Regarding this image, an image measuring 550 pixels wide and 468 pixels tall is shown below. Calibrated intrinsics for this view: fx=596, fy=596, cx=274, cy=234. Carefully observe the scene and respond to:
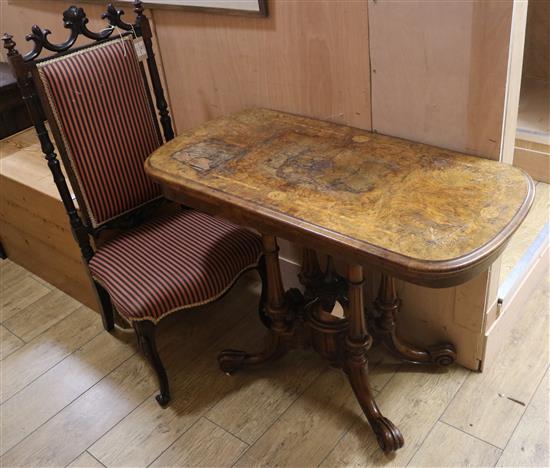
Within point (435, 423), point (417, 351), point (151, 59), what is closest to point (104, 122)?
point (151, 59)

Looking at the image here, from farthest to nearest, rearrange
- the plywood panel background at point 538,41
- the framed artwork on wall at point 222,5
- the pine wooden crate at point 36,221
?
1. the plywood panel background at point 538,41
2. the pine wooden crate at point 36,221
3. the framed artwork on wall at point 222,5

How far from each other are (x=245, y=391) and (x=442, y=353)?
2.19 ft

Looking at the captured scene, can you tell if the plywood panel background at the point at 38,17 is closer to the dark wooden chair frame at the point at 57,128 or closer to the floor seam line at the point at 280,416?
the dark wooden chair frame at the point at 57,128

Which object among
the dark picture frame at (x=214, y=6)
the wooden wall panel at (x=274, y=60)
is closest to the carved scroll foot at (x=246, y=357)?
the wooden wall panel at (x=274, y=60)

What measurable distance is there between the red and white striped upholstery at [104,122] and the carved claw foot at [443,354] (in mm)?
1117

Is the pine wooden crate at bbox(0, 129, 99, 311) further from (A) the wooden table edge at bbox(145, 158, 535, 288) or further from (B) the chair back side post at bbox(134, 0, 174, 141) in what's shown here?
(A) the wooden table edge at bbox(145, 158, 535, 288)

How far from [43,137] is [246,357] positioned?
98 centimetres

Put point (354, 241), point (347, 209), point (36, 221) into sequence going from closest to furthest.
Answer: point (354, 241), point (347, 209), point (36, 221)

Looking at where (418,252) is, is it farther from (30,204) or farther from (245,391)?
(30,204)

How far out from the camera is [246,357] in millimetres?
2053

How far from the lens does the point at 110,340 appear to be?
230 centimetres

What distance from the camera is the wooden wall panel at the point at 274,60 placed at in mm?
1778

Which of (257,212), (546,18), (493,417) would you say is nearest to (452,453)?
(493,417)

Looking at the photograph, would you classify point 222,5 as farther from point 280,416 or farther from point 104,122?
point 280,416
